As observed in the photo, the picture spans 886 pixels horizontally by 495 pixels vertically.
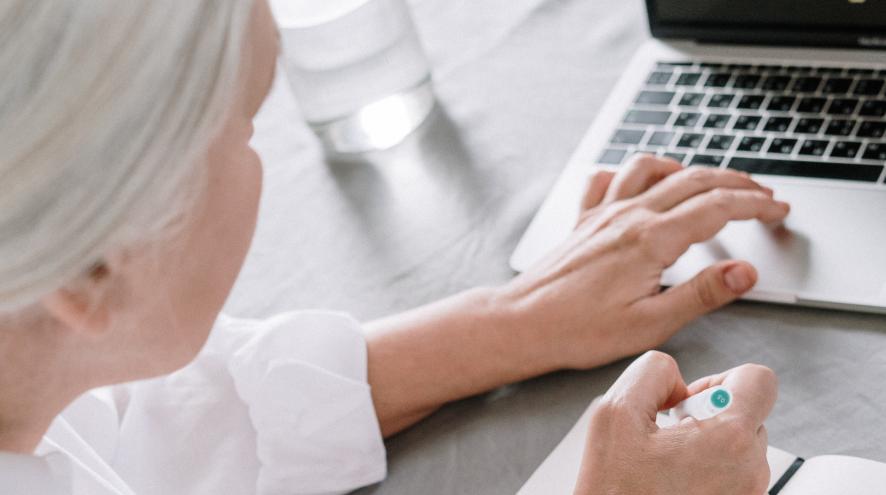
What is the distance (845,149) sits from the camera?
2.63 feet

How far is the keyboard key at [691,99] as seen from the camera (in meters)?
0.92

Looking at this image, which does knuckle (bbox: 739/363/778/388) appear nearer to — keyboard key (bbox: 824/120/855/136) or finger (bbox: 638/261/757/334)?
finger (bbox: 638/261/757/334)

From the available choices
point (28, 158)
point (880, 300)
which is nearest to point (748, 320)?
point (880, 300)

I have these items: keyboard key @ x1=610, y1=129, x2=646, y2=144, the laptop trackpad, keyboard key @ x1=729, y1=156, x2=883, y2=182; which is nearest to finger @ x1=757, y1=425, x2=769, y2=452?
the laptop trackpad

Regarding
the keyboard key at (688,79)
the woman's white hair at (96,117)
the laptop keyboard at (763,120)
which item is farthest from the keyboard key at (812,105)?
the woman's white hair at (96,117)

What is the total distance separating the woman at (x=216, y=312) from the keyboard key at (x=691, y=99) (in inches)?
4.2

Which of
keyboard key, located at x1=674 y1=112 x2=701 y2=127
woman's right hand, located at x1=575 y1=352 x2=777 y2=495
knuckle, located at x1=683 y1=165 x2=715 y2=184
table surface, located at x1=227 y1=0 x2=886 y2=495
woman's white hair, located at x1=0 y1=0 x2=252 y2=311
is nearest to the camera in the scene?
woman's white hair, located at x1=0 y1=0 x2=252 y2=311

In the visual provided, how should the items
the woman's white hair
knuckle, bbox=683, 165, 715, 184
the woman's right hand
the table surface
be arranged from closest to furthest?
the woman's white hair
the woman's right hand
the table surface
knuckle, bbox=683, 165, 715, 184

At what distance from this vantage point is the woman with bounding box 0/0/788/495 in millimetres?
447

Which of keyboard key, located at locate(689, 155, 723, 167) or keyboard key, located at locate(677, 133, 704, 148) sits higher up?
keyboard key, located at locate(689, 155, 723, 167)

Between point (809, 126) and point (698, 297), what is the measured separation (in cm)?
19

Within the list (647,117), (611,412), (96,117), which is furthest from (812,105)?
(96,117)

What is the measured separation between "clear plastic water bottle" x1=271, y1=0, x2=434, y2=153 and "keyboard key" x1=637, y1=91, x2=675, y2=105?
0.22 m

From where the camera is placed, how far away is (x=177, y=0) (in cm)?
45
